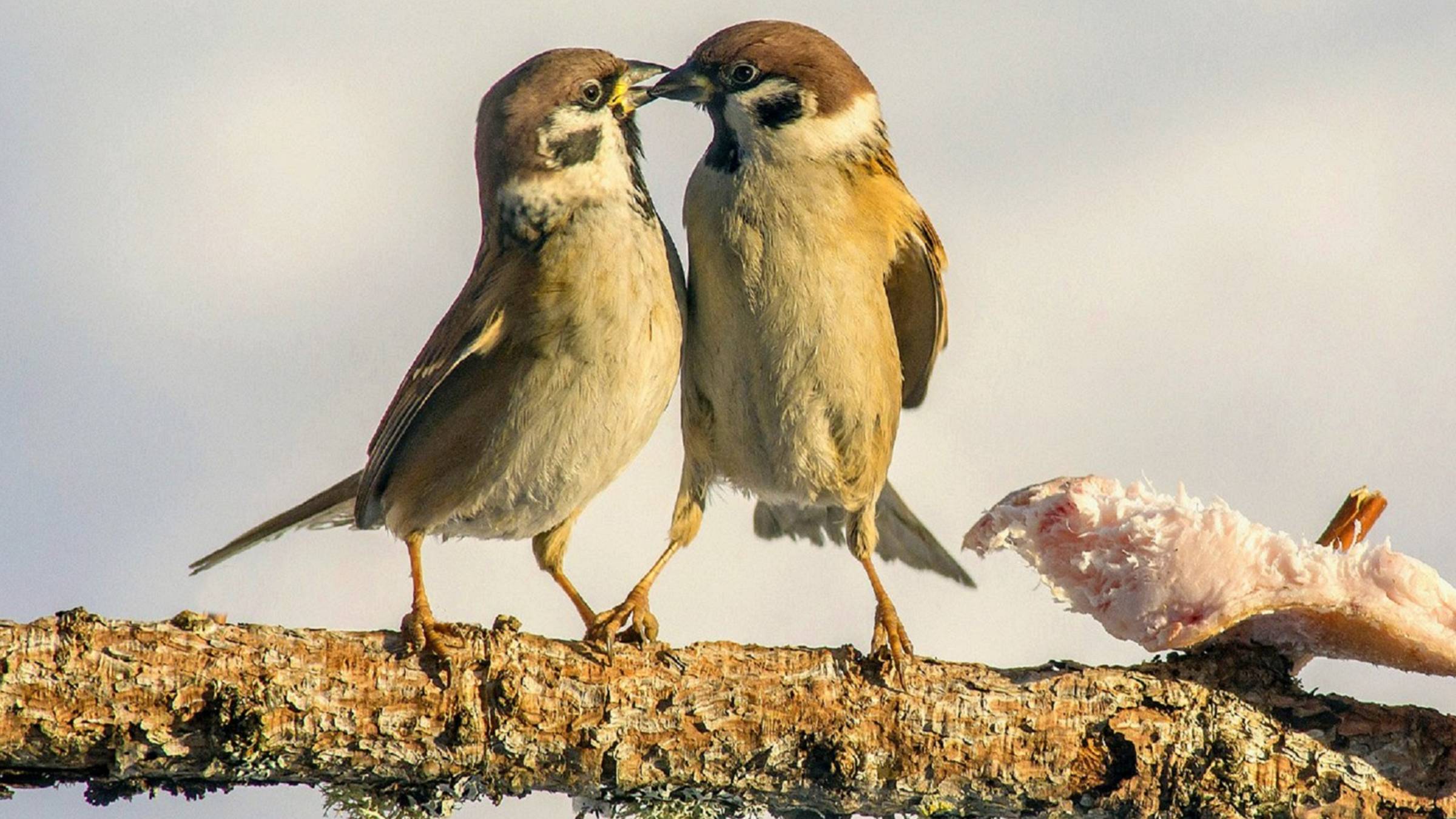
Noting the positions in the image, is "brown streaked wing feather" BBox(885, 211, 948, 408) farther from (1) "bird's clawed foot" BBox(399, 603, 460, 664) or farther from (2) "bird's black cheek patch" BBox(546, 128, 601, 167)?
(1) "bird's clawed foot" BBox(399, 603, 460, 664)

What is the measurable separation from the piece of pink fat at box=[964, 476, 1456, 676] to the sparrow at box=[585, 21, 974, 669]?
2.12ft

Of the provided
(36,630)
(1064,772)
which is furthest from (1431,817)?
(36,630)

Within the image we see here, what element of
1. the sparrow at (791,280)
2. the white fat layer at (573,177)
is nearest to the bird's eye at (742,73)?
the sparrow at (791,280)

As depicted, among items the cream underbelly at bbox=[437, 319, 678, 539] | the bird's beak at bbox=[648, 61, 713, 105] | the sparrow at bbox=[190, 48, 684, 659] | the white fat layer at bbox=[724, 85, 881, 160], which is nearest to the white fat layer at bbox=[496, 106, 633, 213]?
the sparrow at bbox=[190, 48, 684, 659]

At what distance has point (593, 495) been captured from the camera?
5.29 meters

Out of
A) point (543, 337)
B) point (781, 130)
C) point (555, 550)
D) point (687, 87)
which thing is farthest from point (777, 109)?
point (555, 550)

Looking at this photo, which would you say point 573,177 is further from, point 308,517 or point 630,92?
point 308,517

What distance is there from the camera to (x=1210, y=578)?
4.41m

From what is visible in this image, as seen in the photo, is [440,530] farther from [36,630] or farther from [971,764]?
[971,764]

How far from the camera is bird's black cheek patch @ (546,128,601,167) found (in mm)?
5289

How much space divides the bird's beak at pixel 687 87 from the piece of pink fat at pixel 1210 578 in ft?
6.06

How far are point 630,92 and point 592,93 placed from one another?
0.16 m

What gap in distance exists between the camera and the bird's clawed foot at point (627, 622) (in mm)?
4898

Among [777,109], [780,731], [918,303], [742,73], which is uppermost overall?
[742,73]
